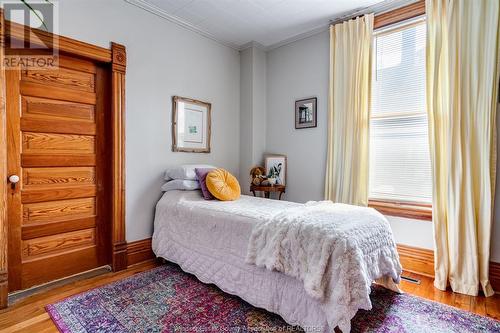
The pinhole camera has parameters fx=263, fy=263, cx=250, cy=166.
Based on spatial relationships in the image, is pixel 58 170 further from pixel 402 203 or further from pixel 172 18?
pixel 402 203

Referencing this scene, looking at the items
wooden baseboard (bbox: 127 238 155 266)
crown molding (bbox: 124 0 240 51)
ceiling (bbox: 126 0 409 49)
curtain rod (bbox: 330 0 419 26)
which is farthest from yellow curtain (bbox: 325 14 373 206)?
wooden baseboard (bbox: 127 238 155 266)

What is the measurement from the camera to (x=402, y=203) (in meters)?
2.73

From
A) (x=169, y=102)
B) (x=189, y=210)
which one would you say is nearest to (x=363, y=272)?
(x=189, y=210)

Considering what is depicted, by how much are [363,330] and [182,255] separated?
157 cm

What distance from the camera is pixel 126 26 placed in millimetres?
2613

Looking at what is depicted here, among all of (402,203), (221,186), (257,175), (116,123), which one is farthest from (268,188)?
(116,123)

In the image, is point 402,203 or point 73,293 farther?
point 402,203

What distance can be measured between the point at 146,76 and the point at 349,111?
7.32 ft

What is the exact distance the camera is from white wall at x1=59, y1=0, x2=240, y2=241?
2420mm

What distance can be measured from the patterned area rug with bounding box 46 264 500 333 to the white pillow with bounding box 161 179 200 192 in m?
0.96

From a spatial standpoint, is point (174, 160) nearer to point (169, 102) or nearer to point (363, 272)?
point (169, 102)

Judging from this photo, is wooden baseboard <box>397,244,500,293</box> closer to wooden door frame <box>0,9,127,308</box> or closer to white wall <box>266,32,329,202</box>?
white wall <box>266,32,329,202</box>

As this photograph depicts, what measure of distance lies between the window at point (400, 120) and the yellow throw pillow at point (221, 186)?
5.05 ft

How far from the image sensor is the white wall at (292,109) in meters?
3.25
